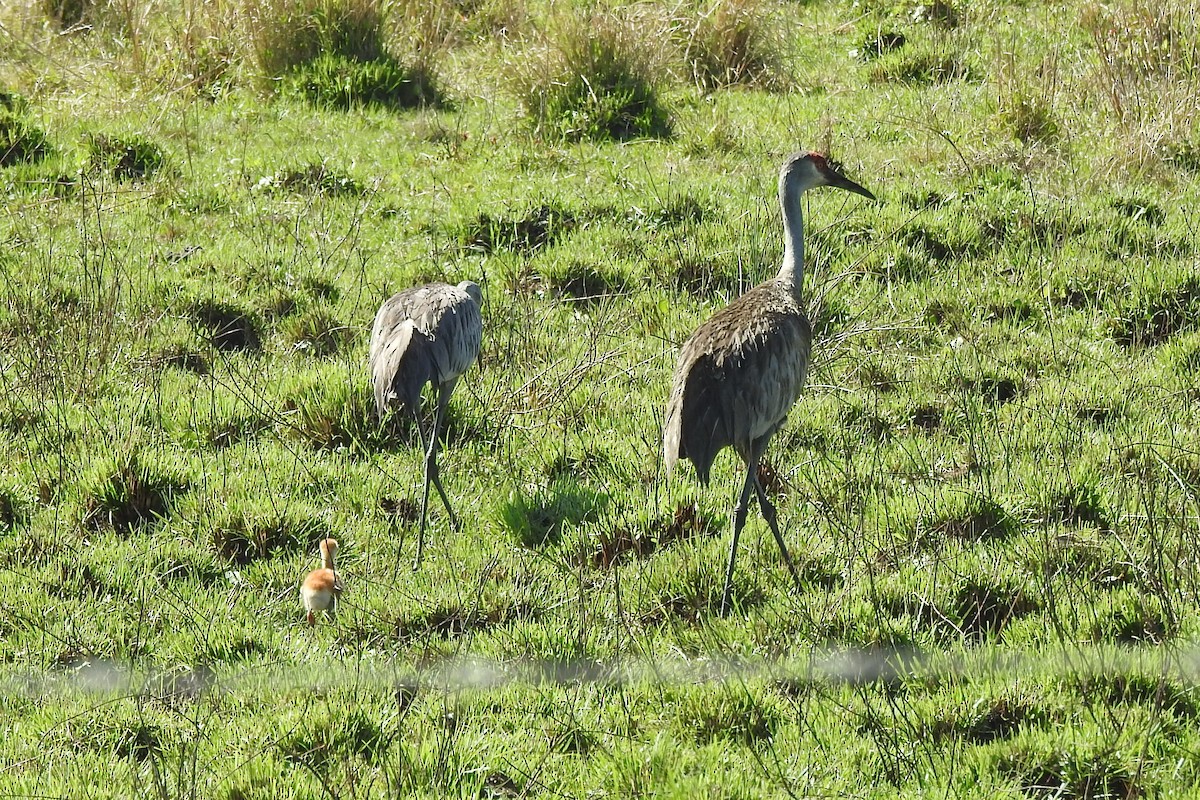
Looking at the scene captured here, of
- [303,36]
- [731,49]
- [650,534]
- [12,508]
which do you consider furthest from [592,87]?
[12,508]

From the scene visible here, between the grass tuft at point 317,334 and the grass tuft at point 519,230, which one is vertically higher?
the grass tuft at point 519,230

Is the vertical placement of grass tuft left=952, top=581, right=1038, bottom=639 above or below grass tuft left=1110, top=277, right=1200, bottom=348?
below

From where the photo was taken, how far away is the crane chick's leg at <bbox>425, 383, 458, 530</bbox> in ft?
20.4

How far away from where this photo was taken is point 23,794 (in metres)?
4.30

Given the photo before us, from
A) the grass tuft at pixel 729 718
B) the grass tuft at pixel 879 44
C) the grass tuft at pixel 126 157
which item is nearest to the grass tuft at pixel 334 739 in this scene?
the grass tuft at pixel 729 718

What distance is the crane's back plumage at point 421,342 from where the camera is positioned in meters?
6.63

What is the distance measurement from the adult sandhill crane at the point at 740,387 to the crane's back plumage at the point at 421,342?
1166 mm

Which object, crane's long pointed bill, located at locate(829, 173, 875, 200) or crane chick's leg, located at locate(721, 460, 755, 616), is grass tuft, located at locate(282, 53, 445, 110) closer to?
crane's long pointed bill, located at locate(829, 173, 875, 200)

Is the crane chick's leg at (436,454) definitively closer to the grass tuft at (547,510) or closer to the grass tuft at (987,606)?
the grass tuft at (547,510)

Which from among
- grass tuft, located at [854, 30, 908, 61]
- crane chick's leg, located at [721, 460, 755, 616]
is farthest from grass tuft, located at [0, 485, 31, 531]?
grass tuft, located at [854, 30, 908, 61]

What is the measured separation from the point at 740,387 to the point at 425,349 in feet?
5.13

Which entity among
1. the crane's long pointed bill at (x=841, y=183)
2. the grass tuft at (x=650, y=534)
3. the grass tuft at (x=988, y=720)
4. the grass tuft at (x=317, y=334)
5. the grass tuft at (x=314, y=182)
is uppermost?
the crane's long pointed bill at (x=841, y=183)

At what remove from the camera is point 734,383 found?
6.00 meters

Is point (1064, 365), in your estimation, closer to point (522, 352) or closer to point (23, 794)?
point (522, 352)
